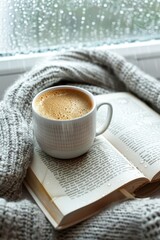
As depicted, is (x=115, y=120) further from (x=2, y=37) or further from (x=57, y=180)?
(x=2, y=37)

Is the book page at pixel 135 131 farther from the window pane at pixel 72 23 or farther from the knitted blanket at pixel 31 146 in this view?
the window pane at pixel 72 23

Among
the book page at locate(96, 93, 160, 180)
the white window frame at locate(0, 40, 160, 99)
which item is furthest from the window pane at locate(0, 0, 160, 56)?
the book page at locate(96, 93, 160, 180)

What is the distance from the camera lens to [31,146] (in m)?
0.58

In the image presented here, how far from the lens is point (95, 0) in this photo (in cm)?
80

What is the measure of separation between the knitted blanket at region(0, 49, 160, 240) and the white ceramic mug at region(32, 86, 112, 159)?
0.03 m

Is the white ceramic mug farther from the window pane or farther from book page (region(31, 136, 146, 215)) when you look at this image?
the window pane

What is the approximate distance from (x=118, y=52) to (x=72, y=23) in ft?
0.34

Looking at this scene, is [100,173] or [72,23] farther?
[72,23]

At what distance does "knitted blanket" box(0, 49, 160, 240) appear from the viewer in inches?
19.1

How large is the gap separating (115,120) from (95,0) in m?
0.27

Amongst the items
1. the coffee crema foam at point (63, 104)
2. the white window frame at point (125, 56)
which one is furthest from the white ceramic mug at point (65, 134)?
the white window frame at point (125, 56)

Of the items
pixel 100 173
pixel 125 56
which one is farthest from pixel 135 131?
pixel 125 56

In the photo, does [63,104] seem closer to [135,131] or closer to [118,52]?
[135,131]

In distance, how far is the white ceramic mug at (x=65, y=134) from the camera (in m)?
0.54
